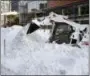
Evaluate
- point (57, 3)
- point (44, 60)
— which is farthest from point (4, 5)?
point (57, 3)

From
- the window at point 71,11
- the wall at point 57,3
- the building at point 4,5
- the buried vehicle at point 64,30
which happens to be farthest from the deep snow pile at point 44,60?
the wall at point 57,3

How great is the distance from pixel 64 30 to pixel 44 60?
0.66 meters

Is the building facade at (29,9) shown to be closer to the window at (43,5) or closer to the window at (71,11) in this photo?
the window at (43,5)

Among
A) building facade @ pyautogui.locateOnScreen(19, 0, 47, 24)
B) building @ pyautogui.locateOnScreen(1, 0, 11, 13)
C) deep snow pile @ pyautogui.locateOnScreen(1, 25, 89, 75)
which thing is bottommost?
deep snow pile @ pyautogui.locateOnScreen(1, 25, 89, 75)

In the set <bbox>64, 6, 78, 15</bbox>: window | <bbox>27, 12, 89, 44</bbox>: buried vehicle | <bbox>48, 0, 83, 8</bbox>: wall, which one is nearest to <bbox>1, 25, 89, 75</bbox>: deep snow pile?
<bbox>27, 12, 89, 44</bbox>: buried vehicle

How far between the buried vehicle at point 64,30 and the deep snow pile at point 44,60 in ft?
0.31

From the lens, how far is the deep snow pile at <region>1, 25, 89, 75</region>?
1.41 meters

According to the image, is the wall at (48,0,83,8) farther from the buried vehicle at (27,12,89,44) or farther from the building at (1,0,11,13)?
the building at (1,0,11,13)

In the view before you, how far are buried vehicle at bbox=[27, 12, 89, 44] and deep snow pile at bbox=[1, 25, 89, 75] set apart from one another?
9 cm

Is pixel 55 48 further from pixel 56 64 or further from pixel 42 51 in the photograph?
pixel 56 64

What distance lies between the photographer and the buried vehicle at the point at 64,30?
86.0 inches

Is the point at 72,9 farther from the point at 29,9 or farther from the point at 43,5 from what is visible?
the point at 29,9

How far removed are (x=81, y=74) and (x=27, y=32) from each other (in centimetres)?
131

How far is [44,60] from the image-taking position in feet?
5.42
